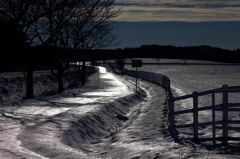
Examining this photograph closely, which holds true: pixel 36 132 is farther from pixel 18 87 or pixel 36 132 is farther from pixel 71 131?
pixel 18 87

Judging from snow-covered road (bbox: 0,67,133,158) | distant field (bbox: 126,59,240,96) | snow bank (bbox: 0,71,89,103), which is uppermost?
snow-covered road (bbox: 0,67,133,158)

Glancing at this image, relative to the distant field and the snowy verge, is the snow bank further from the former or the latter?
the snowy verge

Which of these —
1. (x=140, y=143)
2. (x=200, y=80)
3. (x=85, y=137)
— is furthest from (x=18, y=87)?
(x=200, y=80)

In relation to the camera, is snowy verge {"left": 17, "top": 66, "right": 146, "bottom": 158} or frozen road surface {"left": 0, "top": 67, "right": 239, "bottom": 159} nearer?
frozen road surface {"left": 0, "top": 67, "right": 239, "bottom": 159}

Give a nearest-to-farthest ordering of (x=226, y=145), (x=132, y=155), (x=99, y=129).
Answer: (x=132, y=155), (x=226, y=145), (x=99, y=129)

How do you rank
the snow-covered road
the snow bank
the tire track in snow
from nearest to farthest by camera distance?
the snow-covered road < the tire track in snow < the snow bank

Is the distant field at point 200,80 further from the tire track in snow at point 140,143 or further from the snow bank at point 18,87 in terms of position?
the tire track in snow at point 140,143

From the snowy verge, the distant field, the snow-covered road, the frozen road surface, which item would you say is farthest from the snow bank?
the snow-covered road

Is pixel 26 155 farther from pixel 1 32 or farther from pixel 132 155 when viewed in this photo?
pixel 1 32

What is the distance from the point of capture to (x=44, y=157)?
25.0ft

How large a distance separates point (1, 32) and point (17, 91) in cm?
1957

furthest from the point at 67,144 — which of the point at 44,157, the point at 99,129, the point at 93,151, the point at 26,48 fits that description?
the point at 26,48

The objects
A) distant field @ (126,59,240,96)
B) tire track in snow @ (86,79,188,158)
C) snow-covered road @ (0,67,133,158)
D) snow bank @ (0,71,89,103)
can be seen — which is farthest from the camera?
distant field @ (126,59,240,96)

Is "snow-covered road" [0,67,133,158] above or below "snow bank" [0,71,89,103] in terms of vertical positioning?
above
